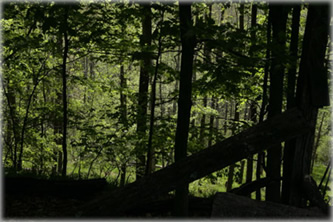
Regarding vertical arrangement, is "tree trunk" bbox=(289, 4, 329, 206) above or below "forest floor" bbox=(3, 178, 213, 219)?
above

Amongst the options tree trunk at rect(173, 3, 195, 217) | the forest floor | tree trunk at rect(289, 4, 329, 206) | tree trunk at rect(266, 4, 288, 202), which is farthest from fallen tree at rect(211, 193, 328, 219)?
tree trunk at rect(266, 4, 288, 202)

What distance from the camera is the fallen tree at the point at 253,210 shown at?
302 cm

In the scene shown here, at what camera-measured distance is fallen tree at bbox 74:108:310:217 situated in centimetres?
299

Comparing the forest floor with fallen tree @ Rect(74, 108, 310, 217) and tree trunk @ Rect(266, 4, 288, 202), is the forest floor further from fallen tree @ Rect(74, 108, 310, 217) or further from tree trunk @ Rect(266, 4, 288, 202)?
tree trunk @ Rect(266, 4, 288, 202)

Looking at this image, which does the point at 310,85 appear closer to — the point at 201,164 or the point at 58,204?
the point at 201,164

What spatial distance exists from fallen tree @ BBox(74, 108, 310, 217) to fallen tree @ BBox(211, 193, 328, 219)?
0.41 m

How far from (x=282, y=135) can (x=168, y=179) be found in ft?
4.52

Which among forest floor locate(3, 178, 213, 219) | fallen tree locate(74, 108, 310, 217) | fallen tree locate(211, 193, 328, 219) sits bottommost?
forest floor locate(3, 178, 213, 219)

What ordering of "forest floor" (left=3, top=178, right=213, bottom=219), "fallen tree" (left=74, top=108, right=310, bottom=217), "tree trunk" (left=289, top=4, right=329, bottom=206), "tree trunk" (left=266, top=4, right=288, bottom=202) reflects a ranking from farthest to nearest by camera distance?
"tree trunk" (left=266, top=4, right=288, bottom=202), "forest floor" (left=3, top=178, right=213, bottom=219), "tree trunk" (left=289, top=4, right=329, bottom=206), "fallen tree" (left=74, top=108, right=310, bottom=217)

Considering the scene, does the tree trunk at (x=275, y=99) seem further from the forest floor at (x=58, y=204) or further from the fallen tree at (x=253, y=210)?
the fallen tree at (x=253, y=210)

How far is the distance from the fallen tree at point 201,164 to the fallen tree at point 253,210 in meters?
0.41

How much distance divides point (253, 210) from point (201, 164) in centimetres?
77

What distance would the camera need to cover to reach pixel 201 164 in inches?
123

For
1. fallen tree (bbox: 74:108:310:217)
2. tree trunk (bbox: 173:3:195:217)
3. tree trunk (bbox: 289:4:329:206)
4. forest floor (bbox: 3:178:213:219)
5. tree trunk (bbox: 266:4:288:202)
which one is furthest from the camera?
tree trunk (bbox: 266:4:288:202)
